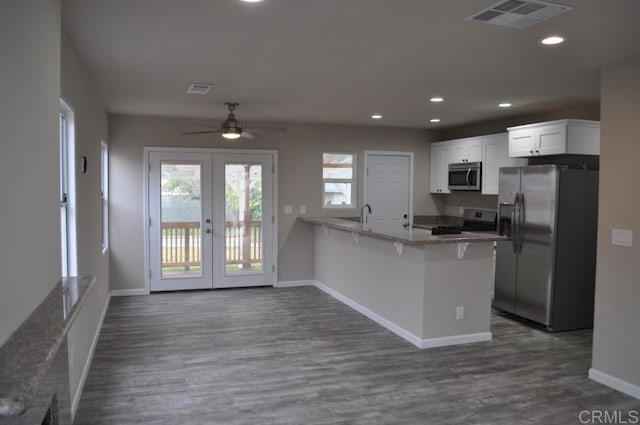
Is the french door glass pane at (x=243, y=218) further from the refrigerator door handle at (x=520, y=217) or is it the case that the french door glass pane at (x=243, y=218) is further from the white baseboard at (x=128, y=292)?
the refrigerator door handle at (x=520, y=217)

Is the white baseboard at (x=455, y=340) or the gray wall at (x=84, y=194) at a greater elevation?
the gray wall at (x=84, y=194)

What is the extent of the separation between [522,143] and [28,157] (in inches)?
209

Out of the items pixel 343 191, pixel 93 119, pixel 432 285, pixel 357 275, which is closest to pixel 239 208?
pixel 343 191

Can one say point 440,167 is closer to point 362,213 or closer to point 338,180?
point 362,213

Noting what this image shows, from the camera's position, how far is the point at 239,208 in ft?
23.5

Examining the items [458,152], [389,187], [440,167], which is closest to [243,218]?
[389,187]

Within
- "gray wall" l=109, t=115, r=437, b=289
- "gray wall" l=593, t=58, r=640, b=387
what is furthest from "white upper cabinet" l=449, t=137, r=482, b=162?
"gray wall" l=593, t=58, r=640, b=387

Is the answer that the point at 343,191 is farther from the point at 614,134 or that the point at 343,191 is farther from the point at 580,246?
the point at 614,134

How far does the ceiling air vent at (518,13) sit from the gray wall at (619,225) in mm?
1295

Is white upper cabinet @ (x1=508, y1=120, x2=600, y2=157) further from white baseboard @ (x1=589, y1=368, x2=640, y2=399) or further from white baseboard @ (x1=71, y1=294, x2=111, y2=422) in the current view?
white baseboard @ (x1=71, y1=294, x2=111, y2=422)

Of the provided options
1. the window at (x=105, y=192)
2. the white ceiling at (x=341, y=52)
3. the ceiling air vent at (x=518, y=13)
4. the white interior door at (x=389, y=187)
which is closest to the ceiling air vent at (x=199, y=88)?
the white ceiling at (x=341, y=52)

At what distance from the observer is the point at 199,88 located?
188 inches

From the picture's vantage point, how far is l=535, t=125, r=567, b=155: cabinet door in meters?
5.16

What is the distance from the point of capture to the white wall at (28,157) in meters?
1.49
